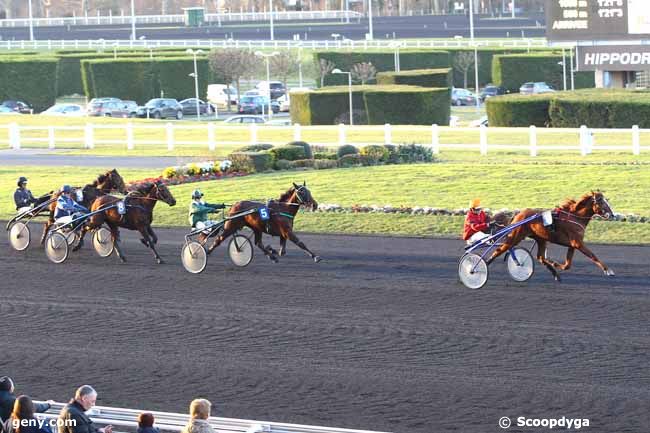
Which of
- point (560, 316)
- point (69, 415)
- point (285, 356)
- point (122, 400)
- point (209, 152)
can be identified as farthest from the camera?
point (209, 152)

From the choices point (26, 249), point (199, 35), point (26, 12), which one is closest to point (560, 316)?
point (26, 249)

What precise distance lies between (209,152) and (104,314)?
17111 mm

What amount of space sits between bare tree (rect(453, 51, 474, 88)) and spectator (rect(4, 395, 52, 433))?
5756 cm

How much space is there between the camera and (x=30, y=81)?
57.2 m

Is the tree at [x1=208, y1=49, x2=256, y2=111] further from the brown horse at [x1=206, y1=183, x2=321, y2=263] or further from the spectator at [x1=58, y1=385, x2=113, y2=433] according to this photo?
the spectator at [x1=58, y1=385, x2=113, y2=433]

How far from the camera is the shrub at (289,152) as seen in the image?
26359 millimetres

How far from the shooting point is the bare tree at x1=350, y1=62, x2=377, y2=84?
60688mm

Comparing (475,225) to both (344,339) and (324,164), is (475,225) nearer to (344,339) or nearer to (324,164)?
(344,339)

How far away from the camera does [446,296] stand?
1440 cm

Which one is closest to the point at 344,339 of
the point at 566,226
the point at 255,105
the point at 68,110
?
the point at 566,226

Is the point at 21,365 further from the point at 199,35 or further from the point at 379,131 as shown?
the point at 199,35

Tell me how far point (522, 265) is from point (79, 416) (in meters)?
7.87

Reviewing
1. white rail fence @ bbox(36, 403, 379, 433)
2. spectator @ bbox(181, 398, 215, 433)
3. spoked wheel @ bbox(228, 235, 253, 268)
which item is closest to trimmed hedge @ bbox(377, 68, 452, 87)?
spoked wheel @ bbox(228, 235, 253, 268)

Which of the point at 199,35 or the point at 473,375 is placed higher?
the point at 199,35
